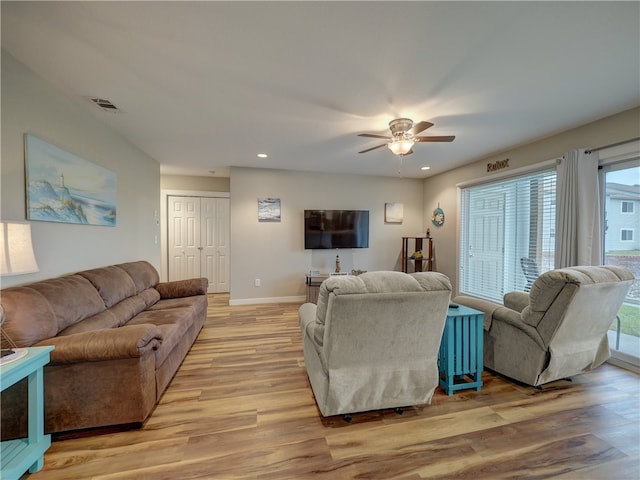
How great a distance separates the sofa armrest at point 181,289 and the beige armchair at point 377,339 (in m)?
2.28

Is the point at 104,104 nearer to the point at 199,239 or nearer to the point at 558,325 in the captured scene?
the point at 199,239

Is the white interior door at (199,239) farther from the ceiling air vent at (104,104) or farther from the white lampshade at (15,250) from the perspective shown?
the white lampshade at (15,250)

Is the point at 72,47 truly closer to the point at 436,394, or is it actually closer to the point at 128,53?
the point at 128,53

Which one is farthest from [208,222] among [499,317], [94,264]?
[499,317]

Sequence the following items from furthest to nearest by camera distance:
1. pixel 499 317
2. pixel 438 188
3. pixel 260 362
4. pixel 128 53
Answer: pixel 438 188 → pixel 260 362 → pixel 499 317 → pixel 128 53

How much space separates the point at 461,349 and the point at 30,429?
2.87 m

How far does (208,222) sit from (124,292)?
298cm

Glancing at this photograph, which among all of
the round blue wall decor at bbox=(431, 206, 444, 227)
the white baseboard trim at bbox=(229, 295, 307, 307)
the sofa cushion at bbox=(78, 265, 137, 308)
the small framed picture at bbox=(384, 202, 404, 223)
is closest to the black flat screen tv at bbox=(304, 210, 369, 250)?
the small framed picture at bbox=(384, 202, 404, 223)

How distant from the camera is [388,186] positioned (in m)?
5.28

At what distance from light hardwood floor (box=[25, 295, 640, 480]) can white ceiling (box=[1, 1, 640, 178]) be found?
8.31ft

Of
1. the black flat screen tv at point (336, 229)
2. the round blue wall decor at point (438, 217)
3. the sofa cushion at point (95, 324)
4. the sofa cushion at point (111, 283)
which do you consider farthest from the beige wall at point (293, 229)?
the sofa cushion at point (95, 324)

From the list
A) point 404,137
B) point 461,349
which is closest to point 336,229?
point 404,137

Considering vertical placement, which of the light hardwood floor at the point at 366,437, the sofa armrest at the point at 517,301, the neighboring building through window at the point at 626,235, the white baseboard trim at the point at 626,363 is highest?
the neighboring building through window at the point at 626,235

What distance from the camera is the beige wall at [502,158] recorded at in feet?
8.34
